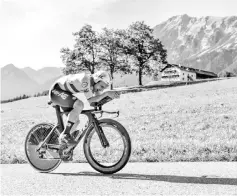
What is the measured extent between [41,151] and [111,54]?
5864cm

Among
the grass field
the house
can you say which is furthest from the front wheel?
the house

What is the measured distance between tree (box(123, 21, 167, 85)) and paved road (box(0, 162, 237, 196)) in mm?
62209

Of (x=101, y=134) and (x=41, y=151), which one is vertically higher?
(x=101, y=134)

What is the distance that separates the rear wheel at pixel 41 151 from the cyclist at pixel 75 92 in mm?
589

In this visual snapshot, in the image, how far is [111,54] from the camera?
6406 centimetres

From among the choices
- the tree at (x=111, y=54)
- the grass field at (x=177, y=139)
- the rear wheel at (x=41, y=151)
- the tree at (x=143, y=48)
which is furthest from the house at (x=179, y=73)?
the rear wheel at (x=41, y=151)

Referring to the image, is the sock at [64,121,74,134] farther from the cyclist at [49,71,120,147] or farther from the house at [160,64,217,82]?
the house at [160,64,217,82]

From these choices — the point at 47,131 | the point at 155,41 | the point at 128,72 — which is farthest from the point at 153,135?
the point at 155,41

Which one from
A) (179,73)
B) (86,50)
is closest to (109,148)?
(86,50)

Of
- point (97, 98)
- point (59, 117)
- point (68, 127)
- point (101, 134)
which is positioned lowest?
point (101, 134)

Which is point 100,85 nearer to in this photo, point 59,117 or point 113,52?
point 59,117

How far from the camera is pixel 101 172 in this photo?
18.1 feet

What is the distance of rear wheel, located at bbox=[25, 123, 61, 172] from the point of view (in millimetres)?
6117

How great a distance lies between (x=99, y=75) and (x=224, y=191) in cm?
259
